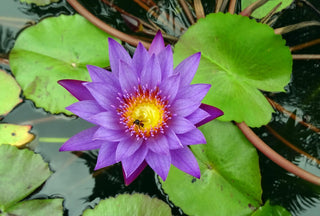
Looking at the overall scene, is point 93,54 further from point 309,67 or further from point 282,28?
point 309,67

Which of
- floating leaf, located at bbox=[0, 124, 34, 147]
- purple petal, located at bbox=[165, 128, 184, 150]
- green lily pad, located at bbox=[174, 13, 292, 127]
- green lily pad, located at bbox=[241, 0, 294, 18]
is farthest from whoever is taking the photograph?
green lily pad, located at bbox=[241, 0, 294, 18]

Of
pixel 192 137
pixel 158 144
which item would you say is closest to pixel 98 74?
pixel 158 144

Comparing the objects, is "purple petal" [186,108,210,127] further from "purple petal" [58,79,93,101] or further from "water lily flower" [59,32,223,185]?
"purple petal" [58,79,93,101]

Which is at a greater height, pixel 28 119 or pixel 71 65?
pixel 71 65

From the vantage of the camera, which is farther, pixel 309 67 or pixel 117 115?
pixel 309 67

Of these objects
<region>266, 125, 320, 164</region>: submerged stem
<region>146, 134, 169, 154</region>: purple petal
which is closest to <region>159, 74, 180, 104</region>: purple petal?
<region>146, 134, 169, 154</region>: purple petal

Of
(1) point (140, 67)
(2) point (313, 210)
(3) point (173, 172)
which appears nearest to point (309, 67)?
(2) point (313, 210)

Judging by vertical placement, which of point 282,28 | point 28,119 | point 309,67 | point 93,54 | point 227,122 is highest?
point 282,28
